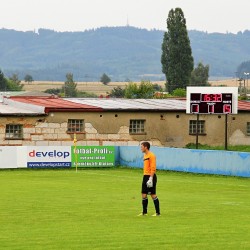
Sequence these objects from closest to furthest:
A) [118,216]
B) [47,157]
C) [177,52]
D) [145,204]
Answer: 1. [118,216]
2. [145,204]
3. [47,157]
4. [177,52]

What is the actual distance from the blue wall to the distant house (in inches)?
341

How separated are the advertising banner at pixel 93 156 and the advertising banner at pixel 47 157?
65cm

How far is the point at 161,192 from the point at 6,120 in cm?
2857

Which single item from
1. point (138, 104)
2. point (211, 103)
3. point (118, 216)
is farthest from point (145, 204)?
point (138, 104)

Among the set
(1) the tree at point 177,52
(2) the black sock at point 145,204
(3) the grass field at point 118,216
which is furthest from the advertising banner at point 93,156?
(1) the tree at point 177,52

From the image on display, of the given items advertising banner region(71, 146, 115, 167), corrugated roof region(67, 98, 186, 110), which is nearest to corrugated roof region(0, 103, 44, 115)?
corrugated roof region(67, 98, 186, 110)

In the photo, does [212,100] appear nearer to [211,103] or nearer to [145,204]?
[211,103]

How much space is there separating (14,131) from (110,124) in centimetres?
693

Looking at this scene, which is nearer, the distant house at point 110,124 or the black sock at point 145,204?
the black sock at point 145,204

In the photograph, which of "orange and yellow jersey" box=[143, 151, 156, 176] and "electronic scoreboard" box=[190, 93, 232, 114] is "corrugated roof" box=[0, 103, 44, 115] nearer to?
"electronic scoreboard" box=[190, 93, 232, 114]

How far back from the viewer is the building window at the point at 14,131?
64125 mm

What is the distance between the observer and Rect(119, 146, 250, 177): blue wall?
48.6 m

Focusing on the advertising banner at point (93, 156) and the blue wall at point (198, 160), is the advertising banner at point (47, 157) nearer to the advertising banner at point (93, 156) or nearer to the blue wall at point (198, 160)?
the advertising banner at point (93, 156)

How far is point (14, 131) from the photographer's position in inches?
2537
